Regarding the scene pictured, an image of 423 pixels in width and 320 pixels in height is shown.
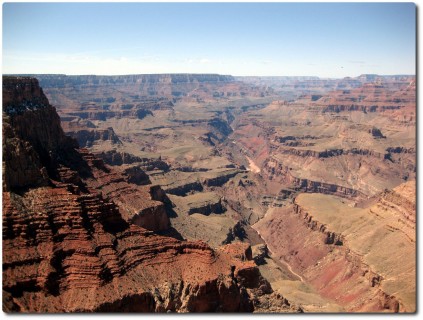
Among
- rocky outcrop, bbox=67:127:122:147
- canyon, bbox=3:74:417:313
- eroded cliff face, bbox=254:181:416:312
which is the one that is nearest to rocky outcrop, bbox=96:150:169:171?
canyon, bbox=3:74:417:313

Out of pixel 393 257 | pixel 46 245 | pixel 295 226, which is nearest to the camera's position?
pixel 46 245

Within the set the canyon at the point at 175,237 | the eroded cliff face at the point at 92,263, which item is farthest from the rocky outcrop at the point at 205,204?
the eroded cliff face at the point at 92,263

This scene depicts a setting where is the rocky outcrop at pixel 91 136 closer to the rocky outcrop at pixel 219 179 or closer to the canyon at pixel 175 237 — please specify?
the canyon at pixel 175 237

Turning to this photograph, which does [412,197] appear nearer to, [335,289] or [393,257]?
[393,257]

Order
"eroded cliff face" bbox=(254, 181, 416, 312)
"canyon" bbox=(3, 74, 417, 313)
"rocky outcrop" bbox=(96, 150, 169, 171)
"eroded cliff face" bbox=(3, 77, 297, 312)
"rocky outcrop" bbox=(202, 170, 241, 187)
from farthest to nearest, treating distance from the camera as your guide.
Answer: "rocky outcrop" bbox=(202, 170, 241, 187) < "rocky outcrop" bbox=(96, 150, 169, 171) < "eroded cliff face" bbox=(254, 181, 416, 312) < "canyon" bbox=(3, 74, 417, 313) < "eroded cliff face" bbox=(3, 77, 297, 312)

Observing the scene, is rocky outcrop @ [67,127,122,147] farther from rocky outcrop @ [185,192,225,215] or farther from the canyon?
rocky outcrop @ [185,192,225,215]

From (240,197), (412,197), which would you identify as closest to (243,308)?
(412,197)

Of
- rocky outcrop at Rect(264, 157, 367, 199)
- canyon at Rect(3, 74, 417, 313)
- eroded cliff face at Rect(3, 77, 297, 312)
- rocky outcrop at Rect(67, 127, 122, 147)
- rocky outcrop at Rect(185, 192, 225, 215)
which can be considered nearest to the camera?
eroded cliff face at Rect(3, 77, 297, 312)

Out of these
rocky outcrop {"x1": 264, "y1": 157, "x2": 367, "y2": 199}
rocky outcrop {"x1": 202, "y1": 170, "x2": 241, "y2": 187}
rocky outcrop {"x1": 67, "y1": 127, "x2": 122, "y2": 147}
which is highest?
rocky outcrop {"x1": 67, "y1": 127, "x2": 122, "y2": 147}
